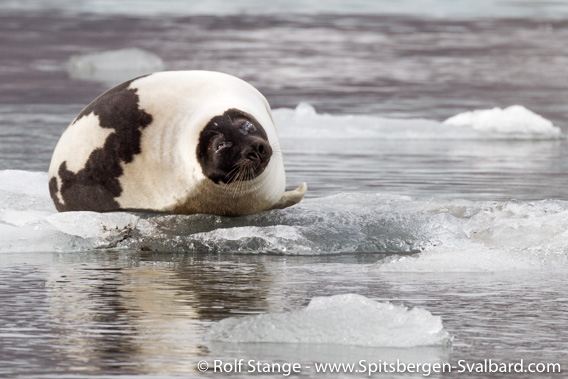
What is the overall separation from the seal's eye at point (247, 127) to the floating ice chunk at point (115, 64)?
14.2 metres

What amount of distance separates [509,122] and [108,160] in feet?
24.0

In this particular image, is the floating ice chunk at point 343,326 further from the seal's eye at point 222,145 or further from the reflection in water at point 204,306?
the seal's eye at point 222,145

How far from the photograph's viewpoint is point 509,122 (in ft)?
48.7

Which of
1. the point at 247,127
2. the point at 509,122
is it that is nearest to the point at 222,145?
the point at 247,127

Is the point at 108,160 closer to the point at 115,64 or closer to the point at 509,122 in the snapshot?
the point at 509,122

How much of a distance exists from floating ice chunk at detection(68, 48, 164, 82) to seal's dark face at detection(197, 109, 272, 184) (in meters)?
14.1

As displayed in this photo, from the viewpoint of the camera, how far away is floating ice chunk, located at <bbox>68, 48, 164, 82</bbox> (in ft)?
73.2

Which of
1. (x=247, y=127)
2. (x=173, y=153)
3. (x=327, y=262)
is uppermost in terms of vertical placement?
(x=247, y=127)

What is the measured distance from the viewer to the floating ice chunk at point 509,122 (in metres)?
14.5

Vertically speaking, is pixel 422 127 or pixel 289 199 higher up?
pixel 422 127

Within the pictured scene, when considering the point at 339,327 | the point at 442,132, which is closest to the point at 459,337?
the point at 339,327

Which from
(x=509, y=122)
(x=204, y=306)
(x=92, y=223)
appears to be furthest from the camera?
(x=509, y=122)

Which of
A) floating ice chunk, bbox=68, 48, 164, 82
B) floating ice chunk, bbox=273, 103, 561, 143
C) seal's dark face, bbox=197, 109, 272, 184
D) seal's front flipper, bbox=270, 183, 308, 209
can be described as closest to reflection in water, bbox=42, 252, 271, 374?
seal's dark face, bbox=197, 109, 272, 184

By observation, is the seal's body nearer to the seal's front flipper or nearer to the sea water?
the seal's front flipper
